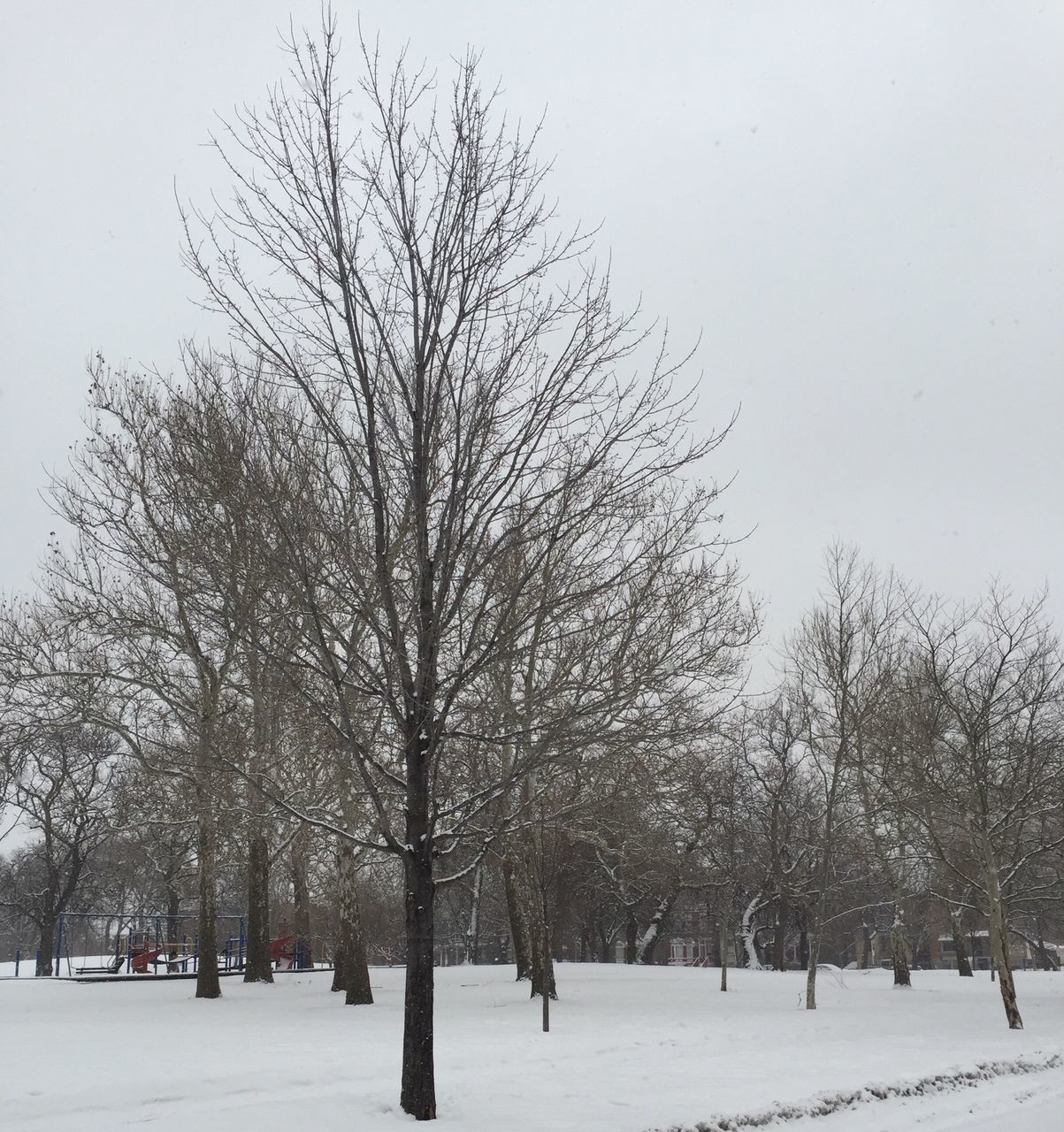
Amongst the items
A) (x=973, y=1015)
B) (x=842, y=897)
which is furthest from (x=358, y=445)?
(x=842, y=897)

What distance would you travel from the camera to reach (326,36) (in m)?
8.35

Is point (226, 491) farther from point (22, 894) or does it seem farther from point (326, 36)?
point (22, 894)

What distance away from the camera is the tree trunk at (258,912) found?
72.4ft

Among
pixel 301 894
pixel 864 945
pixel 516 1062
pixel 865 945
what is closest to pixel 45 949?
pixel 301 894

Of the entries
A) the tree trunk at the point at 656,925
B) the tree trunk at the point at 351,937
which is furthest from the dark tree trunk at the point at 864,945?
the tree trunk at the point at 351,937

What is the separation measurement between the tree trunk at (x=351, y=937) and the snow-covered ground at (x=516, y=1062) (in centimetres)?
41

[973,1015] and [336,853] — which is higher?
[336,853]

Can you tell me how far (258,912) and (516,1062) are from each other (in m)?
13.4

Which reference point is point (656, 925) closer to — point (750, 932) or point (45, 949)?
point (750, 932)

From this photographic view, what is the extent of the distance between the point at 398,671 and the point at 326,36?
5.27 meters

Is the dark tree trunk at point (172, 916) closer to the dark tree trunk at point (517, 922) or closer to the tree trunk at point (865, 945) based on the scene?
the dark tree trunk at point (517, 922)

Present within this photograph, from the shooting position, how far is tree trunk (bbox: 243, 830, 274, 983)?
22062 mm

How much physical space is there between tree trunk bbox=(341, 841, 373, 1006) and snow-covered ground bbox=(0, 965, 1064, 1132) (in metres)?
0.41

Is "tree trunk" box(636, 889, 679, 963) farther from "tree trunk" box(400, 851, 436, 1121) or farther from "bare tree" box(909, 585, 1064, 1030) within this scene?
"tree trunk" box(400, 851, 436, 1121)
